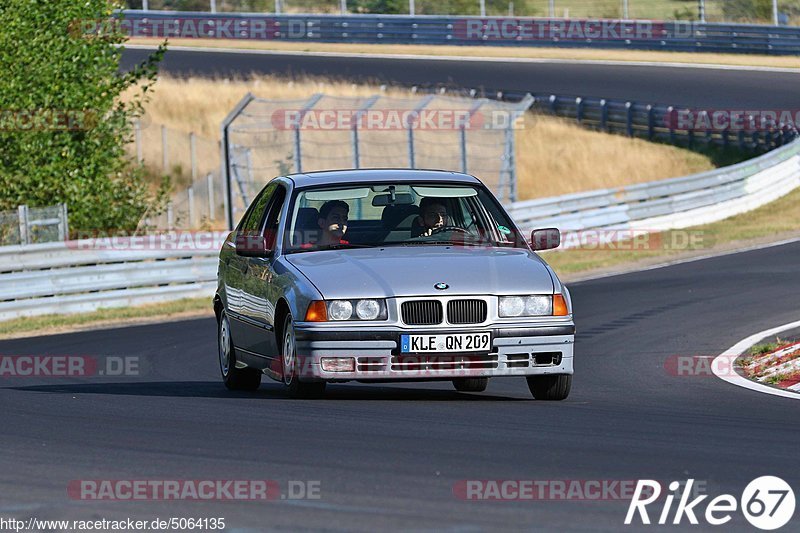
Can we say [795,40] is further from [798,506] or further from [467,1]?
[798,506]

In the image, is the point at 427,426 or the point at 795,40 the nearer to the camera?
the point at 427,426

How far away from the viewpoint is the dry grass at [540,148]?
127 ft

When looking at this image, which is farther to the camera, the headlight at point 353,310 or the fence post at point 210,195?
the fence post at point 210,195

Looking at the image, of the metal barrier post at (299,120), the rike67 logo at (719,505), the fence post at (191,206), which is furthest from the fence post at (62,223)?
the rike67 logo at (719,505)

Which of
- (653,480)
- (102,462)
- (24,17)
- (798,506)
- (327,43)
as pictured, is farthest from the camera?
(327,43)

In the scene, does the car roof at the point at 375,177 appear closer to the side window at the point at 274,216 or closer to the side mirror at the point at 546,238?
the side window at the point at 274,216

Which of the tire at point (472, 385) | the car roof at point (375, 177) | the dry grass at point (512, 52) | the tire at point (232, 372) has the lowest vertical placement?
the tire at point (472, 385)

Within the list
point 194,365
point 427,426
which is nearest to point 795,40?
point 194,365

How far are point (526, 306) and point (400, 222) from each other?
137 centimetres

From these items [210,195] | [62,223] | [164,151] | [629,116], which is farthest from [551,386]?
[629,116]

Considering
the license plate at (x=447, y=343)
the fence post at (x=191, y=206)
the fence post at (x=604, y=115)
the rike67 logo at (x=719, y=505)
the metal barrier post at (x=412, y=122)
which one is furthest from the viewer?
the fence post at (x=604, y=115)

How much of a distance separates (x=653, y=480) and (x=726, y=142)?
3514 cm

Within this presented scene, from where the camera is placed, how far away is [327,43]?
57406 mm

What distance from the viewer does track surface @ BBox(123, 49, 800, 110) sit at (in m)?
43.3
